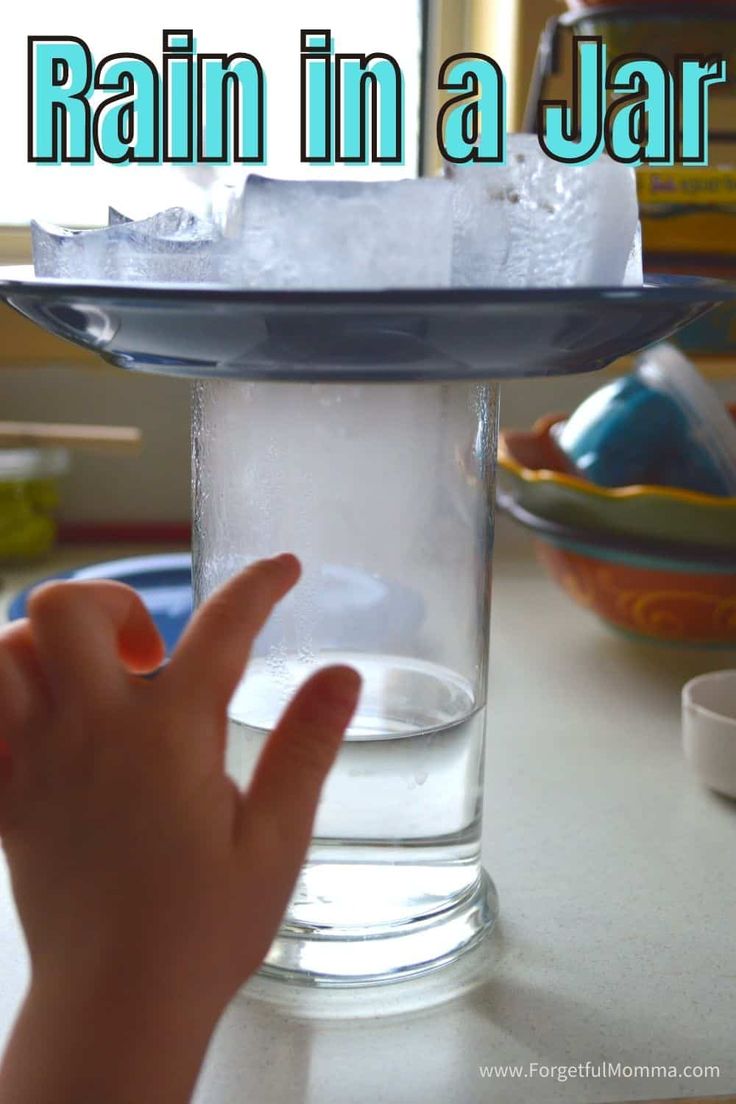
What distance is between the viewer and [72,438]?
933 mm

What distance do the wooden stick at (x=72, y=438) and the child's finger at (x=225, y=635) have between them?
Result: 1.96ft

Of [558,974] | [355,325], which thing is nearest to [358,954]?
[558,974]

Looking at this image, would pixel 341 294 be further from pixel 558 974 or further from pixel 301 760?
pixel 558 974

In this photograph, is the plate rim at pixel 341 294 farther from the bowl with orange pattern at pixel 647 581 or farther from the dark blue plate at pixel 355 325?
the bowl with orange pattern at pixel 647 581

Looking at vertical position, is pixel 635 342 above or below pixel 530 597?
above

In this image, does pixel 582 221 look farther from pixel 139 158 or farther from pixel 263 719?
pixel 139 158

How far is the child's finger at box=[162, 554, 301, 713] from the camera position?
33cm

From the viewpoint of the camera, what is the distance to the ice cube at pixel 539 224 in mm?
356

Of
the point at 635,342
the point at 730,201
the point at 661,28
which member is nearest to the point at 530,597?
the point at 730,201

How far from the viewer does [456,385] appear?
1.36 feet

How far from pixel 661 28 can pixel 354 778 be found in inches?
31.0

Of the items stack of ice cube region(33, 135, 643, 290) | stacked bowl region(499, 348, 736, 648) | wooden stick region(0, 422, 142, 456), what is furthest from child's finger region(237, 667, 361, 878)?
wooden stick region(0, 422, 142, 456)

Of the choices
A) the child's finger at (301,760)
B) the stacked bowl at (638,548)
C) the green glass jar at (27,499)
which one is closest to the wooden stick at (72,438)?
the green glass jar at (27,499)

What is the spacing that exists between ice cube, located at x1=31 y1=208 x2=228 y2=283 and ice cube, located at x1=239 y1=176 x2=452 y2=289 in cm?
2
